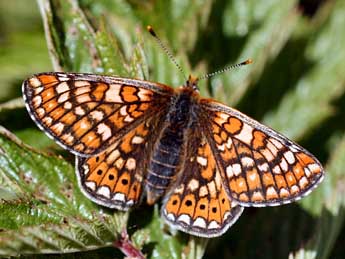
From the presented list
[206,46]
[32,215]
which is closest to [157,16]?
[206,46]

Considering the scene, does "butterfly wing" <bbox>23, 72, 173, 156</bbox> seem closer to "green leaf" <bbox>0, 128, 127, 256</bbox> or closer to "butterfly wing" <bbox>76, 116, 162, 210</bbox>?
"butterfly wing" <bbox>76, 116, 162, 210</bbox>

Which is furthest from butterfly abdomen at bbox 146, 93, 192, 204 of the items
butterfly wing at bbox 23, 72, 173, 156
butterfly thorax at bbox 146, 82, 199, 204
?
butterfly wing at bbox 23, 72, 173, 156

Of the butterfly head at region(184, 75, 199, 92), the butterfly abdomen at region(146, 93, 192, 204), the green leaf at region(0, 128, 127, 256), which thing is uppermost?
the butterfly head at region(184, 75, 199, 92)

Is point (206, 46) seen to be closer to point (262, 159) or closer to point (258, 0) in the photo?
point (258, 0)

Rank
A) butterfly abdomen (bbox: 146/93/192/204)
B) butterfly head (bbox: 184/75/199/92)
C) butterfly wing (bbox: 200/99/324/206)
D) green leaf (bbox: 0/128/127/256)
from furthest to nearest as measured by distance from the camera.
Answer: butterfly head (bbox: 184/75/199/92) < butterfly abdomen (bbox: 146/93/192/204) < butterfly wing (bbox: 200/99/324/206) < green leaf (bbox: 0/128/127/256)

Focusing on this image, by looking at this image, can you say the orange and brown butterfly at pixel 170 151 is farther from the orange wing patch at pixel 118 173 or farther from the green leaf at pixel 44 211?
the green leaf at pixel 44 211

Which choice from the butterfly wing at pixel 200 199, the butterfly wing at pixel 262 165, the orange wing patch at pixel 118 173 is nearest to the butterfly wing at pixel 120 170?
the orange wing patch at pixel 118 173

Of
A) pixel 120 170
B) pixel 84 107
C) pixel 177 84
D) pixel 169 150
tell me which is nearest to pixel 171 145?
pixel 169 150
